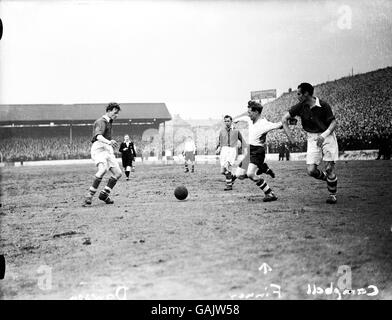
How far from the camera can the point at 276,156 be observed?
14.2 metres

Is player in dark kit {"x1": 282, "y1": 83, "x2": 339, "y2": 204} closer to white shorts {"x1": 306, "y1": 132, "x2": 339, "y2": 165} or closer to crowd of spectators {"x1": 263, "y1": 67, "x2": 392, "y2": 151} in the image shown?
white shorts {"x1": 306, "y1": 132, "x2": 339, "y2": 165}

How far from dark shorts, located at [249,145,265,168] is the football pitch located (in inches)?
25.8

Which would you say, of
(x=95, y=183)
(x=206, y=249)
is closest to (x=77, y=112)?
(x=95, y=183)

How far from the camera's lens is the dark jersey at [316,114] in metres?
5.49

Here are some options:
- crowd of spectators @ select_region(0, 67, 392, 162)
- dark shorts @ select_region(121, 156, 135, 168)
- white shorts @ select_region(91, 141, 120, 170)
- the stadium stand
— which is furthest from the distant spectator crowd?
white shorts @ select_region(91, 141, 120, 170)

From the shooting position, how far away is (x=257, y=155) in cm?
620

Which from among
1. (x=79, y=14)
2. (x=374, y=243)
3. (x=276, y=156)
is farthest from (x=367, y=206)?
(x=276, y=156)

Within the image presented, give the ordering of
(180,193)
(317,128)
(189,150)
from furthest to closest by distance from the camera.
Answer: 1. (189,150)
2. (180,193)
3. (317,128)

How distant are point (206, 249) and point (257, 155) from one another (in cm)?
286

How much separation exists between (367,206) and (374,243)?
1565 millimetres

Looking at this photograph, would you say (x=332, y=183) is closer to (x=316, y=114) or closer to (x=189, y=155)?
(x=316, y=114)

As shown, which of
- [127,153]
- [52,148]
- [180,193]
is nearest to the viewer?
[180,193]

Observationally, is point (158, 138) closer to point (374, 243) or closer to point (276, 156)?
point (276, 156)

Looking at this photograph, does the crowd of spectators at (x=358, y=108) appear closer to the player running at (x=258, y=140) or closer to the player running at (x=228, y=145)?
the player running at (x=258, y=140)
